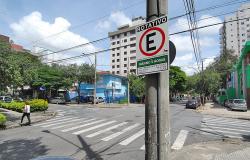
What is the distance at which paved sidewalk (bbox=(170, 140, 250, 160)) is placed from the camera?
26.6 ft

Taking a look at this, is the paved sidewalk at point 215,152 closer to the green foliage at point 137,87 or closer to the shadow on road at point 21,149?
the shadow on road at point 21,149

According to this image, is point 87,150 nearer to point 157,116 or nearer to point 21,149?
point 21,149

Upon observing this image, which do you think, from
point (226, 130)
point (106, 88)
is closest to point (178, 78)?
point (106, 88)

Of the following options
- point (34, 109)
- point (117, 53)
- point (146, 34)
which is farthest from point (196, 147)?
point (117, 53)

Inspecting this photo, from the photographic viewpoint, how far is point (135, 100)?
58.4 meters

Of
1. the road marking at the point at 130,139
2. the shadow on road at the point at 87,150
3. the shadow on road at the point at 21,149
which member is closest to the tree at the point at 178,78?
the road marking at the point at 130,139

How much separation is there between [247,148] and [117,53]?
319ft

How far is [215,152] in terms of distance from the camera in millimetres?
8781

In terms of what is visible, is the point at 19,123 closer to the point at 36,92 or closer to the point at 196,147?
the point at 196,147

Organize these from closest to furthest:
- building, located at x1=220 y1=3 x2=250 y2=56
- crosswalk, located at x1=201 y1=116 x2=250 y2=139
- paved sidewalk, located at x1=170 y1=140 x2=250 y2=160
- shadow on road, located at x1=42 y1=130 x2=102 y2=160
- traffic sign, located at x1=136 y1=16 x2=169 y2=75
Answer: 1. traffic sign, located at x1=136 y1=16 x2=169 y2=75
2. paved sidewalk, located at x1=170 y1=140 x2=250 y2=160
3. shadow on road, located at x1=42 y1=130 x2=102 y2=160
4. crosswalk, located at x1=201 y1=116 x2=250 y2=139
5. building, located at x1=220 y1=3 x2=250 y2=56

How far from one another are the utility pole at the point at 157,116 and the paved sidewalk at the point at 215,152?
15.6ft

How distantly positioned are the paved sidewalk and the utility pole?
4.76 meters

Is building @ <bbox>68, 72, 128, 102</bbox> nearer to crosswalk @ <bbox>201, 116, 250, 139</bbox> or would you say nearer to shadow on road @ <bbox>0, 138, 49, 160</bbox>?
crosswalk @ <bbox>201, 116, 250, 139</bbox>

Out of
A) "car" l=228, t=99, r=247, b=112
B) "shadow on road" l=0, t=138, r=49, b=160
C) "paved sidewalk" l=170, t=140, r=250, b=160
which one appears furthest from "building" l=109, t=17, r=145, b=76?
"paved sidewalk" l=170, t=140, r=250, b=160
